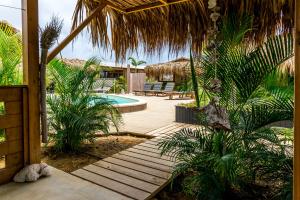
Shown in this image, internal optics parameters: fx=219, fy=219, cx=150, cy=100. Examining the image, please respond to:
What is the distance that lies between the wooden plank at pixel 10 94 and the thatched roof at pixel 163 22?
152 centimetres

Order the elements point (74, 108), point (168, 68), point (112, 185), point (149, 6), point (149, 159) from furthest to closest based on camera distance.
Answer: point (168, 68), point (149, 6), point (74, 108), point (149, 159), point (112, 185)

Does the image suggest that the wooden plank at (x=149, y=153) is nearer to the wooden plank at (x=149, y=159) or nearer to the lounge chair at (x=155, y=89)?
the wooden plank at (x=149, y=159)

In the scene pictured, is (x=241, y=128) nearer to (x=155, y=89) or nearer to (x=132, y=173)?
(x=132, y=173)

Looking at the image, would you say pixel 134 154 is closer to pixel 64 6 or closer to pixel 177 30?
pixel 177 30

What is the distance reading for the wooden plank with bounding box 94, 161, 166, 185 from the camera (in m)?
2.36

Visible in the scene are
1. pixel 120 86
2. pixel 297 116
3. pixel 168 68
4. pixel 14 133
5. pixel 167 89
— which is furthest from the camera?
pixel 168 68

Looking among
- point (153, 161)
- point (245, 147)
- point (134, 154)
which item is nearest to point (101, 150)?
point (134, 154)

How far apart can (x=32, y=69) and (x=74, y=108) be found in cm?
89

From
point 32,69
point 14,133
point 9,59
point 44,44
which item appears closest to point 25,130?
point 14,133

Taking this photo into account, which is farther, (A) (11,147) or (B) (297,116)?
(A) (11,147)

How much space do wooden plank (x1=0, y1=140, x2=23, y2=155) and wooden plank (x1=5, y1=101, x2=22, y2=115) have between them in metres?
0.32

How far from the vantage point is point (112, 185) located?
2.24m

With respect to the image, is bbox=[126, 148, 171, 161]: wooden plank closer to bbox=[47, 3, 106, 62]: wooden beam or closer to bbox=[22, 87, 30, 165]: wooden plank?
bbox=[22, 87, 30, 165]: wooden plank

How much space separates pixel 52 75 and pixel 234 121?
2548mm
